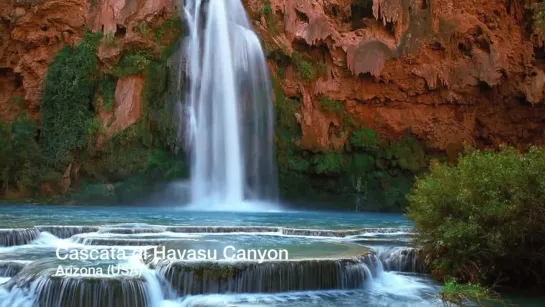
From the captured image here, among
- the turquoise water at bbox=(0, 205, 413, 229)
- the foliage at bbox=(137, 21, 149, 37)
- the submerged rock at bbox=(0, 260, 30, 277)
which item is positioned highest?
the foliage at bbox=(137, 21, 149, 37)

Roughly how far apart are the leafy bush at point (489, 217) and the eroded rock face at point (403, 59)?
18051 millimetres

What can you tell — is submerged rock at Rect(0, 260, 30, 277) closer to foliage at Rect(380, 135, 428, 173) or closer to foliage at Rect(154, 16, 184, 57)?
foliage at Rect(154, 16, 184, 57)

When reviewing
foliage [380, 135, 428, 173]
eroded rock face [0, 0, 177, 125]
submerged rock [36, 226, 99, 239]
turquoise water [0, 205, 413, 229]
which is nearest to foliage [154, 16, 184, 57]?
eroded rock face [0, 0, 177, 125]

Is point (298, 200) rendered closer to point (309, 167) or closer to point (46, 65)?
point (309, 167)

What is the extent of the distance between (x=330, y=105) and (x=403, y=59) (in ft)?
14.2

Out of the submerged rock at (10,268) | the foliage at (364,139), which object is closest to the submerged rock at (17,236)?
the submerged rock at (10,268)

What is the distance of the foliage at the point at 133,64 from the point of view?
27594 millimetres

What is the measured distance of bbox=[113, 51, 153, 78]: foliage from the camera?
2759 centimetres

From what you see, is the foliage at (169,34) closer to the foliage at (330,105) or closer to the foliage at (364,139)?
the foliage at (330,105)

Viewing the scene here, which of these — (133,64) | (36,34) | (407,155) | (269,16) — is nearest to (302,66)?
(269,16)

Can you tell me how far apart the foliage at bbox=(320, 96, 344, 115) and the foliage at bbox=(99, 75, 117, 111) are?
10.4 metres

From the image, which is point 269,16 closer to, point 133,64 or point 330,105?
point 330,105

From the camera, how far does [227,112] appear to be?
90.8 feet

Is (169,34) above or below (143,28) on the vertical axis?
below
